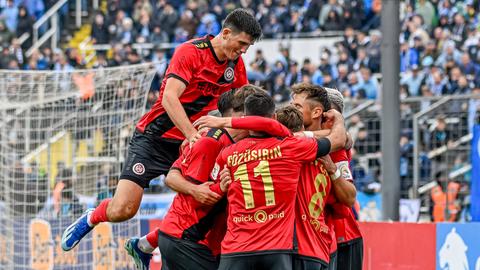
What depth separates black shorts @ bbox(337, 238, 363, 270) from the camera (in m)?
8.73

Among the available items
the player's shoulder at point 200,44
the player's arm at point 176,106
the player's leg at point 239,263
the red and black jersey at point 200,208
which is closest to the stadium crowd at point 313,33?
the player's shoulder at point 200,44

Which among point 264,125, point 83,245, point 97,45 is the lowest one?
point 83,245

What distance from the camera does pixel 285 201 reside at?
7.36m

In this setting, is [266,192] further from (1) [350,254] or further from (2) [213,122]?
(1) [350,254]

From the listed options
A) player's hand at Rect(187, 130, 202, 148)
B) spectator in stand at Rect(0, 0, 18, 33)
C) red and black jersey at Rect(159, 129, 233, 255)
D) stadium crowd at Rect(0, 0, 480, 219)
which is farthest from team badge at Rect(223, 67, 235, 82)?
spectator in stand at Rect(0, 0, 18, 33)

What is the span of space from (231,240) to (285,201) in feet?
1.47

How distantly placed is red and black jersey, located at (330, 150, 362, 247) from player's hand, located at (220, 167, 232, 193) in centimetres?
89

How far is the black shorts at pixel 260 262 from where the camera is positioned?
7320 millimetres

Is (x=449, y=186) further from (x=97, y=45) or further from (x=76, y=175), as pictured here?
(x=97, y=45)

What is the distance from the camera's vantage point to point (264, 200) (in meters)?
7.36

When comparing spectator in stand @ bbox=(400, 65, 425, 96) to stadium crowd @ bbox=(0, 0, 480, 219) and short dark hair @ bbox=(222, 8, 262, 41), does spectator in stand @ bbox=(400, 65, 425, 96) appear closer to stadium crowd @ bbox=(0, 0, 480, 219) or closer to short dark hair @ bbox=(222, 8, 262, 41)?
stadium crowd @ bbox=(0, 0, 480, 219)

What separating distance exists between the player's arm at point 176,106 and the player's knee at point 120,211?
1.12 meters

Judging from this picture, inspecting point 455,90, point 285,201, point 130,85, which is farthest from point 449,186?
point 285,201

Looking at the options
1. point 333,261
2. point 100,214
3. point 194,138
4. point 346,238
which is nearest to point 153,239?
point 100,214
